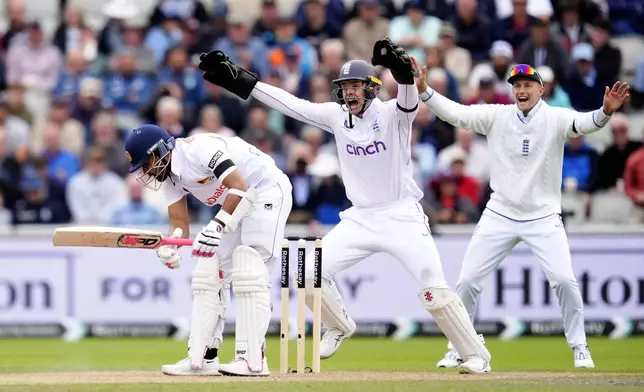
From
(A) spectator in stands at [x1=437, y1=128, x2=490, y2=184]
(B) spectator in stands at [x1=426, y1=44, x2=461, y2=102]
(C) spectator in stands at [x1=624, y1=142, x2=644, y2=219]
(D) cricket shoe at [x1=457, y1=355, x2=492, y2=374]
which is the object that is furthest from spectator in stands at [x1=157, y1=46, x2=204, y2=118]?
(D) cricket shoe at [x1=457, y1=355, x2=492, y2=374]

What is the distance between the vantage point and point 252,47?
17.3 m

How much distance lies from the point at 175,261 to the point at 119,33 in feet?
29.7

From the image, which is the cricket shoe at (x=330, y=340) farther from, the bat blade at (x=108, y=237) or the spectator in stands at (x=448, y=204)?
the spectator in stands at (x=448, y=204)

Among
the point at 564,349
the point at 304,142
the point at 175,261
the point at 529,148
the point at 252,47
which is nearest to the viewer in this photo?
the point at 175,261

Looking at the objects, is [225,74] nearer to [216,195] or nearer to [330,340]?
[216,195]

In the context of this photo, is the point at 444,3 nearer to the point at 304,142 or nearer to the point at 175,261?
the point at 304,142

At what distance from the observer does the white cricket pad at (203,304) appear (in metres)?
9.26

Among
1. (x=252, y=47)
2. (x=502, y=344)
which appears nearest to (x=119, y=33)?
(x=252, y=47)

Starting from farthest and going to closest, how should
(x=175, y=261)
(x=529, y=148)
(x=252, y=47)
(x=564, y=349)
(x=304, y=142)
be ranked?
1. (x=252, y=47)
2. (x=304, y=142)
3. (x=564, y=349)
4. (x=529, y=148)
5. (x=175, y=261)

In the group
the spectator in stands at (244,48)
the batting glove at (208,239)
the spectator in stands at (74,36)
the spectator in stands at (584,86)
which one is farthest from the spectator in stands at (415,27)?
the batting glove at (208,239)

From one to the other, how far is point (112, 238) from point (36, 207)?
6405mm

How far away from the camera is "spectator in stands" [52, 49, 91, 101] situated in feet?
57.2

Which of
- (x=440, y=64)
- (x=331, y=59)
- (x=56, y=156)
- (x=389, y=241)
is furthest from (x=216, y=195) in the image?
(x=440, y=64)

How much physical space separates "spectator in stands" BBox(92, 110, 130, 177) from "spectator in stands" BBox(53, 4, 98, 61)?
1.72 meters
